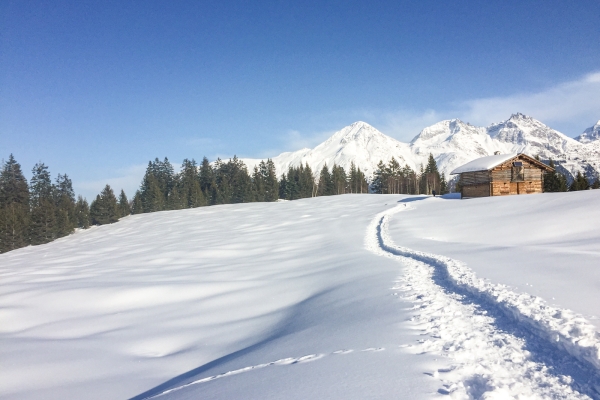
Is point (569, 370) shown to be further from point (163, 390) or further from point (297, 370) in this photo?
point (163, 390)

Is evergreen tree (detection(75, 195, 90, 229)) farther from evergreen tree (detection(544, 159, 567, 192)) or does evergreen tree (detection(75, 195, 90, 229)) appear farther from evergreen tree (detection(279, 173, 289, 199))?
evergreen tree (detection(544, 159, 567, 192))

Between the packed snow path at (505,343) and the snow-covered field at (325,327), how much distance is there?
0.9 inches

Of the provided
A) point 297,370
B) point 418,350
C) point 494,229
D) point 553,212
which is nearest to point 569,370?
point 418,350

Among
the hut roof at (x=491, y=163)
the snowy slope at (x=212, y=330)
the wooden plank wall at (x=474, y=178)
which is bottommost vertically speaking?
the snowy slope at (x=212, y=330)

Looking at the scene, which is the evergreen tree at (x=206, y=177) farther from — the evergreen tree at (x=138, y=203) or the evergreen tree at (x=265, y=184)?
the evergreen tree at (x=138, y=203)

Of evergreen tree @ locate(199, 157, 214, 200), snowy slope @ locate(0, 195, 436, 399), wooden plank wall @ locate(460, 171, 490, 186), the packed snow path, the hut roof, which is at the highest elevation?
evergreen tree @ locate(199, 157, 214, 200)

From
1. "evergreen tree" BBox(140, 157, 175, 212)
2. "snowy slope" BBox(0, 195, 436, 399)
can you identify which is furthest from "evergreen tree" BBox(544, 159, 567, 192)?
"evergreen tree" BBox(140, 157, 175, 212)

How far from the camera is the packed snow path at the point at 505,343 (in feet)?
12.4

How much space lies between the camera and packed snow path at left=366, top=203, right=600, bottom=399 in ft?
12.4

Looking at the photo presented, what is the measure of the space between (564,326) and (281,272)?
419 inches

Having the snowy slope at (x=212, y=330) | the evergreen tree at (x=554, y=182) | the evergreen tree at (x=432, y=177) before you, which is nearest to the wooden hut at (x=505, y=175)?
the evergreen tree at (x=554, y=182)

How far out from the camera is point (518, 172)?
121 ft

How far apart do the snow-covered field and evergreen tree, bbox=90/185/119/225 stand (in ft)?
161

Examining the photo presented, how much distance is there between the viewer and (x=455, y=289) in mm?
8133
